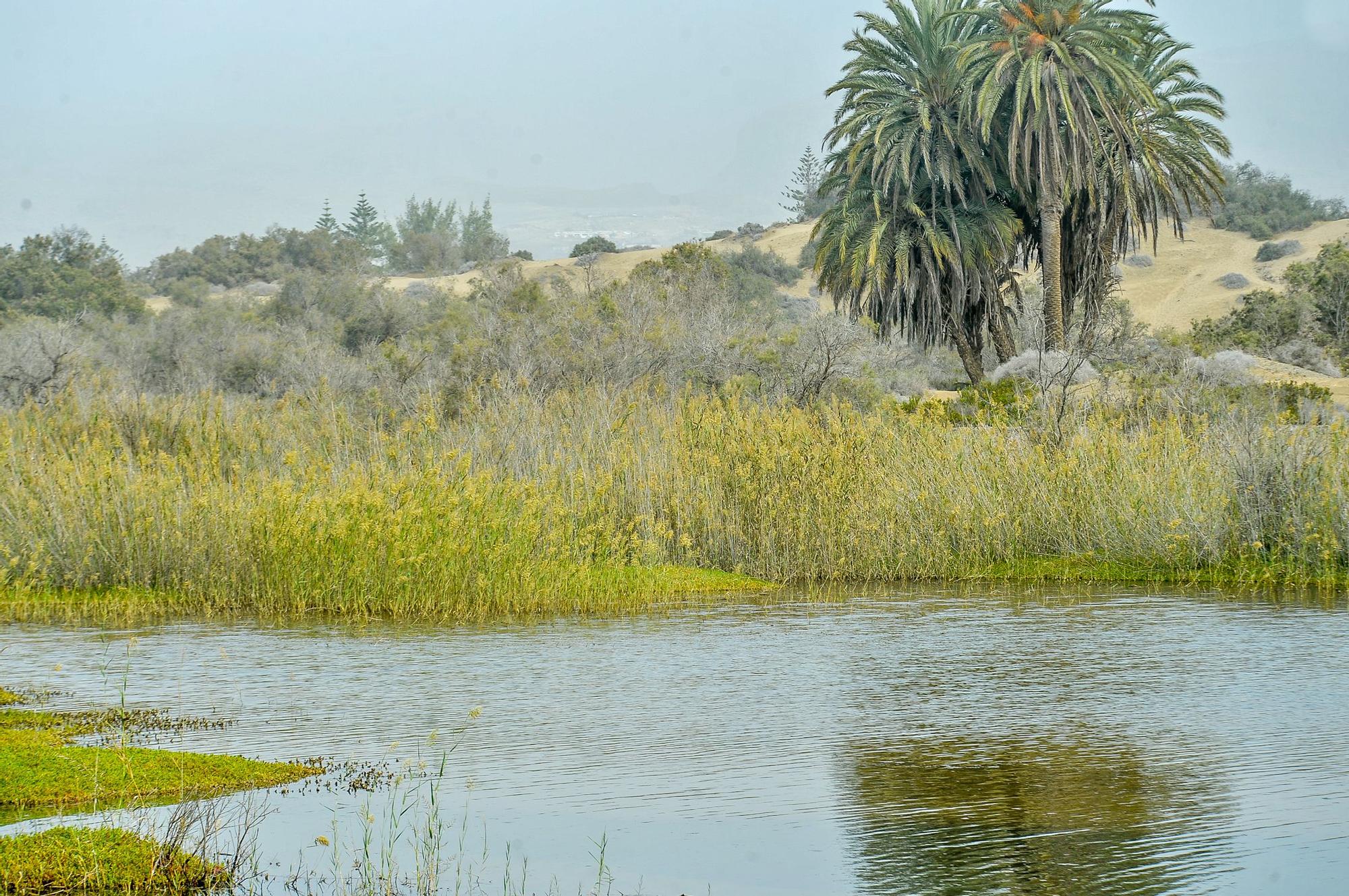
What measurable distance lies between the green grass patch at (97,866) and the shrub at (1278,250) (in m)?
69.4

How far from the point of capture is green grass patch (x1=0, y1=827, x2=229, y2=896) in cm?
433

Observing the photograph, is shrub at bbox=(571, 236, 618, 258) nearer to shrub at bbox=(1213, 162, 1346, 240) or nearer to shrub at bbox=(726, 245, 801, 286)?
shrub at bbox=(726, 245, 801, 286)

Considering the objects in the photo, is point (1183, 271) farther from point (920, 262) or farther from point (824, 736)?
point (824, 736)

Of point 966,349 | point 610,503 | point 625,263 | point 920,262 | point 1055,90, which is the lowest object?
point 610,503

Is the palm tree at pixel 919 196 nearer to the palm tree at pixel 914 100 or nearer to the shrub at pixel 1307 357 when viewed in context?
the palm tree at pixel 914 100

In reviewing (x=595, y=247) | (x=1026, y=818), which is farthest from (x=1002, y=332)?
(x=595, y=247)

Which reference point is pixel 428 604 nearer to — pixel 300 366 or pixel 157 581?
pixel 157 581

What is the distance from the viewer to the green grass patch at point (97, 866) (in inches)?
171

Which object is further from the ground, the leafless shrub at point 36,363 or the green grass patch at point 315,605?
the leafless shrub at point 36,363

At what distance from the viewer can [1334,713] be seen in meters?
6.69

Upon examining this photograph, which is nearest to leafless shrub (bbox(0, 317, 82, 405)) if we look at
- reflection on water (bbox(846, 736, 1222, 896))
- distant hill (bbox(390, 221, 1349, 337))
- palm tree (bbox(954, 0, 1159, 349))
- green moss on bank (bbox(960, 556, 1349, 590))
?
green moss on bank (bbox(960, 556, 1349, 590))

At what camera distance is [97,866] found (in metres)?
4.32

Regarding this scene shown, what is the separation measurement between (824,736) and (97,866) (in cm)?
332

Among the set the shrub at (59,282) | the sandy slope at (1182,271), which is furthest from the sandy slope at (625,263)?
the shrub at (59,282)
